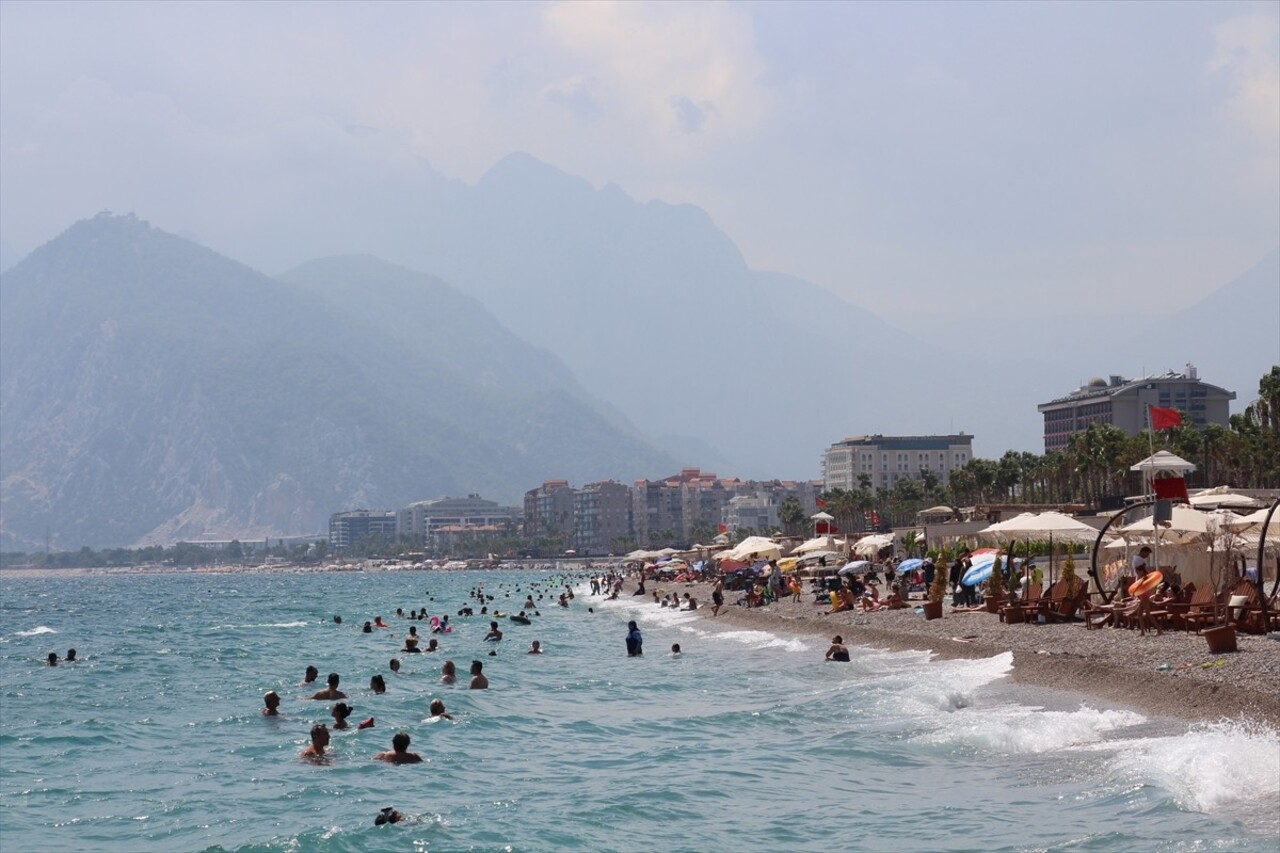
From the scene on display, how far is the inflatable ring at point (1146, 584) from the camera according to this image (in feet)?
88.3

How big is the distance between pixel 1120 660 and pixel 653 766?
8.30 m

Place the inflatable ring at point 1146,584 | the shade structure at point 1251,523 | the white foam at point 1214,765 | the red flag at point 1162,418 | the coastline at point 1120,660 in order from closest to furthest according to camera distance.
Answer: the white foam at point 1214,765 → the coastline at point 1120,660 → the shade structure at point 1251,523 → the inflatable ring at point 1146,584 → the red flag at point 1162,418

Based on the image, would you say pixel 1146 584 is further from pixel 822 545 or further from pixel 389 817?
pixel 822 545

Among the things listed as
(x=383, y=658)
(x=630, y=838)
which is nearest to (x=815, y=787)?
(x=630, y=838)

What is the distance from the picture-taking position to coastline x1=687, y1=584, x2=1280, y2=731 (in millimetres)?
18031

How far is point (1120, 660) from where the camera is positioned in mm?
22734

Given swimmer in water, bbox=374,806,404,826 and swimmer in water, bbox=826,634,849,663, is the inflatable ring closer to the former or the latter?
swimmer in water, bbox=826,634,849,663

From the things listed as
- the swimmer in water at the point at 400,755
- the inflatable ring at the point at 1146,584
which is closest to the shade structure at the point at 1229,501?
the inflatable ring at the point at 1146,584

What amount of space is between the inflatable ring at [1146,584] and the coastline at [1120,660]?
0.82 m

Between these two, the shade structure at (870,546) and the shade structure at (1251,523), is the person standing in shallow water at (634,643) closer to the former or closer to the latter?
the shade structure at (1251,523)

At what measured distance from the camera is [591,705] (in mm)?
26750

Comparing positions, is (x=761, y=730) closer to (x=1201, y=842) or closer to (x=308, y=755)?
(x=308, y=755)

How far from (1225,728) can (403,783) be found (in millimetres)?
9728

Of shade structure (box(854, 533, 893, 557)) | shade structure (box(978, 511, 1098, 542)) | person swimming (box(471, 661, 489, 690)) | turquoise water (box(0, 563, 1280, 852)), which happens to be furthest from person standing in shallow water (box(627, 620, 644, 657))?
shade structure (box(854, 533, 893, 557))
